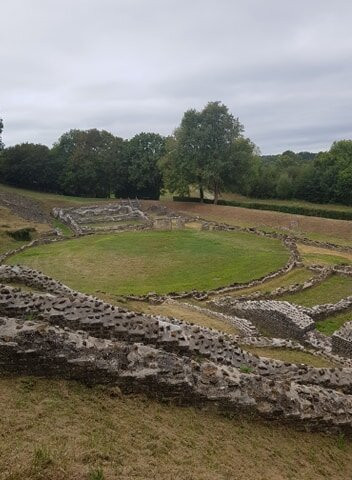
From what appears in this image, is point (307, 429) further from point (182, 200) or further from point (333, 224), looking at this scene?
point (182, 200)

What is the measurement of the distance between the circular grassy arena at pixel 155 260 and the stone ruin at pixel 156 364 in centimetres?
1493

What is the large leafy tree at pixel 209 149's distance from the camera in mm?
66625

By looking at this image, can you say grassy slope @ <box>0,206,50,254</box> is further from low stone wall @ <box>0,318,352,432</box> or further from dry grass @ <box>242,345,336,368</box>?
low stone wall @ <box>0,318,352,432</box>

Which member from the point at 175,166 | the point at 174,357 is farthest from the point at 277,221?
the point at 174,357

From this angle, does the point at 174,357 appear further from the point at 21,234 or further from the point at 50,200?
the point at 50,200

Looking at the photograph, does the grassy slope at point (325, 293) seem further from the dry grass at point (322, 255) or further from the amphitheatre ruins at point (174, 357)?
the amphitheatre ruins at point (174, 357)

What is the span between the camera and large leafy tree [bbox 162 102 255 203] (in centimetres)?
6662

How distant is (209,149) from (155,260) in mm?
34561

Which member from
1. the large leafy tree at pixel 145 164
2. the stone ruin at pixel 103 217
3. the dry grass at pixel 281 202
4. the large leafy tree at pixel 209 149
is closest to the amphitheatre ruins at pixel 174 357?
the stone ruin at pixel 103 217

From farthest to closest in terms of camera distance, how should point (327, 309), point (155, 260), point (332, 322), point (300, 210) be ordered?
1. point (300, 210)
2. point (155, 260)
3. point (327, 309)
4. point (332, 322)

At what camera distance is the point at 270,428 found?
1067 cm

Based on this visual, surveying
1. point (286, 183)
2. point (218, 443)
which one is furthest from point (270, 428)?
point (286, 183)

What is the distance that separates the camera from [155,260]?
3725 centimetres

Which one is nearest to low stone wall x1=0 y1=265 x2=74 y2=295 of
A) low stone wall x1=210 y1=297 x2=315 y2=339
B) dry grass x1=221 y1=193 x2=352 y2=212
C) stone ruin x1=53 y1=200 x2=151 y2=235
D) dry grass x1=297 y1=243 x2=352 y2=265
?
low stone wall x1=210 y1=297 x2=315 y2=339
